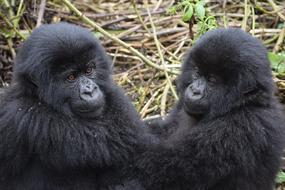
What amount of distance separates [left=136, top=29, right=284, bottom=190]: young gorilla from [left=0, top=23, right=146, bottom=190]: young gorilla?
12.2 inches

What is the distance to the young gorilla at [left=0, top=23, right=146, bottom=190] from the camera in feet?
17.8

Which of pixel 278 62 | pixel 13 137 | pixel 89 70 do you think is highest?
pixel 89 70

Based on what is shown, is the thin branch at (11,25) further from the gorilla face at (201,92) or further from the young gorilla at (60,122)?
the gorilla face at (201,92)

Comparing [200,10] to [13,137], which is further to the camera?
[200,10]

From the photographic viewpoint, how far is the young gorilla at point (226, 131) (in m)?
5.48

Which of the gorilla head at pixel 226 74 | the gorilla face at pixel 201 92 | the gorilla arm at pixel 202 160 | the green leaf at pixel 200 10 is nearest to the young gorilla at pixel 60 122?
the gorilla arm at pixel 202 160

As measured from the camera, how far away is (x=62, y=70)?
5484 mm

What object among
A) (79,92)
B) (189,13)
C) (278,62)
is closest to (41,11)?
(189,13)

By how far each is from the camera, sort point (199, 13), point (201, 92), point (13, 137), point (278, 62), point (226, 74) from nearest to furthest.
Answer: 1. point (13, 137)
2. point (226, 74)
3. point (201, 92)
4. point (199, 13)
5. point (278, 62)

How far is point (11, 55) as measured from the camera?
325 inches

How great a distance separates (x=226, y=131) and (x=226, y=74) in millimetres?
415

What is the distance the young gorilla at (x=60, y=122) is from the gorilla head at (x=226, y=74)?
62 cm

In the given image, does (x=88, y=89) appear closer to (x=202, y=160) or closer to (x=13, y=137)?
(x=13, y=137)

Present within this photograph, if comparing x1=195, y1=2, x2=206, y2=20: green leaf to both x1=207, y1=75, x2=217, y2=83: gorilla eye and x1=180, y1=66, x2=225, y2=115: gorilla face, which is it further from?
x1=207, y1=75, x2=217, y2=83: gorilla eye
